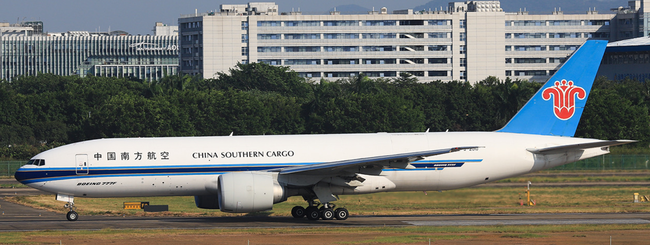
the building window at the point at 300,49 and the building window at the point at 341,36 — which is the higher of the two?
the building window at the point at 341,36

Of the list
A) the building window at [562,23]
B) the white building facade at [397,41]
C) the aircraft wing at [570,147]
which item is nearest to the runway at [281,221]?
the aircraft wing at [570,147]

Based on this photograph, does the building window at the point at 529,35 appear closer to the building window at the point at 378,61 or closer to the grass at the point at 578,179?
the building window at the point at 378,61

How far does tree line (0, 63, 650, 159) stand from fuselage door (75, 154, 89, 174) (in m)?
48.4

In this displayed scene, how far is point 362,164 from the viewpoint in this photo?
1324 inches

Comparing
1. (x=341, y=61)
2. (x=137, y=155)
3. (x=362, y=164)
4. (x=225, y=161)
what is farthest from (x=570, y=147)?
(x=341, y=61)

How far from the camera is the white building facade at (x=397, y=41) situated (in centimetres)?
18650

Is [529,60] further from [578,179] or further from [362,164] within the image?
[362,164]

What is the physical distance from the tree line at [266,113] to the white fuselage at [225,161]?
48.4m

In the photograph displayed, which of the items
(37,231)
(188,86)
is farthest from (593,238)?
(188,86)

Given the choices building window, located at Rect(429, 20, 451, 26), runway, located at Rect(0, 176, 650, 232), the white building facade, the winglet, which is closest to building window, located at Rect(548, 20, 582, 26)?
the white building facade

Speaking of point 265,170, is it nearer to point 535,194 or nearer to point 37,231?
point 37,231

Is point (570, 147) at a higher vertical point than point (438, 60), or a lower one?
lower

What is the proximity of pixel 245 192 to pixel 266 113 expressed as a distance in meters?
66.3

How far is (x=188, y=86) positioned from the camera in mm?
113688
